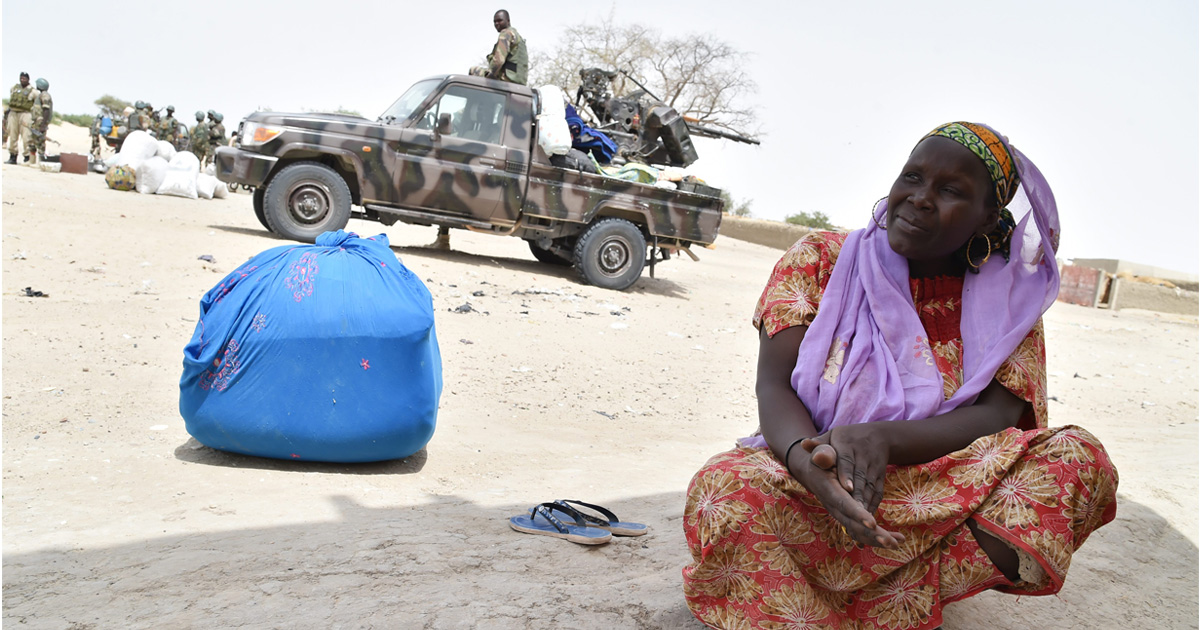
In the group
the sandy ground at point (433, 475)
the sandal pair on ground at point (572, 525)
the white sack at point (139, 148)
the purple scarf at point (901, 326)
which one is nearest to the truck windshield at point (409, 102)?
the sandy ground at point (433, 475)

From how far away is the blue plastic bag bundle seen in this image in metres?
3.04

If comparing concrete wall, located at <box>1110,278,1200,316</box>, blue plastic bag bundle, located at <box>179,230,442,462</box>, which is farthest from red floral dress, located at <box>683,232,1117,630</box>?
concrete wall, located at <box>1110,278,1200,316</box>

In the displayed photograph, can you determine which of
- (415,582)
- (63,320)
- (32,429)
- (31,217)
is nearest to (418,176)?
(31,217)

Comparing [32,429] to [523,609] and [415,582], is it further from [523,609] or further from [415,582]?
[523,609]

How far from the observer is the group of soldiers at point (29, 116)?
51.4 feet

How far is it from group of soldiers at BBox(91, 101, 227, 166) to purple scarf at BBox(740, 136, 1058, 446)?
19.6 m

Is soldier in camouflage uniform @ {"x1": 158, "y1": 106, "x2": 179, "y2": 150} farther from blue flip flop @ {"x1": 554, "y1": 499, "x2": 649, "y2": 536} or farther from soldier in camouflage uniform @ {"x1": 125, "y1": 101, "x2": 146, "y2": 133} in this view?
blue flip flop @ {"x1": 554, "y1": 499, "x2": 649, "y2": 536}

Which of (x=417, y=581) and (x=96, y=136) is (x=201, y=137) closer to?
(x=96, y=136)

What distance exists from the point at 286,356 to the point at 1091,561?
2714 millimetres

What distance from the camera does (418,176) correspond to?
872cm

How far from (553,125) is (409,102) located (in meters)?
1.50

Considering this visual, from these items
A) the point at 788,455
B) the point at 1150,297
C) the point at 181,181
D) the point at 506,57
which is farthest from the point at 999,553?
the point at 1150,297

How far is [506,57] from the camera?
9.27 metres

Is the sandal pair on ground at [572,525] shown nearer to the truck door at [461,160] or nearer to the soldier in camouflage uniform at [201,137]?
the truck door at [461,160]
